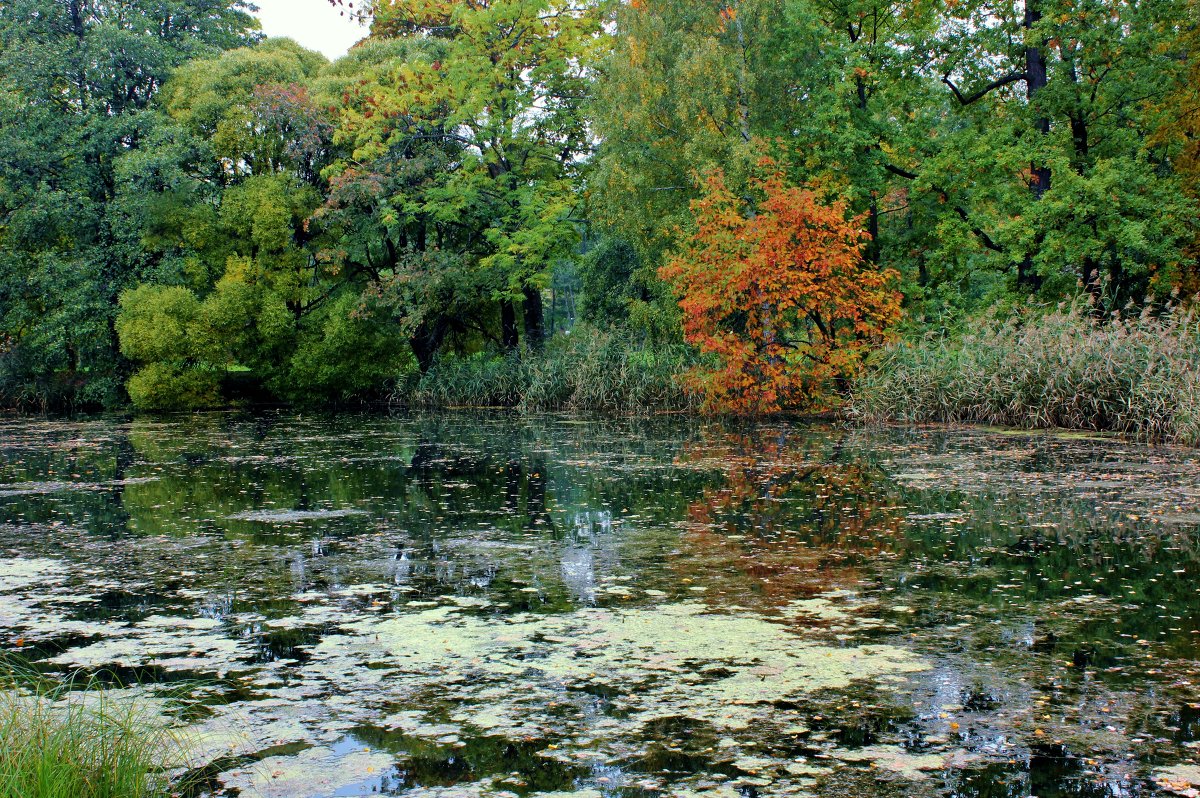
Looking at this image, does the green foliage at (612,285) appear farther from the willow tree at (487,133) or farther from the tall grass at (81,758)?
the tall grass at (81,758)

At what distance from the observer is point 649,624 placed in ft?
16.2

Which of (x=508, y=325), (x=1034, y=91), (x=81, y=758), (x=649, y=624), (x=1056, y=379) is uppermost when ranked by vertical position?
(x=1034, y=91)

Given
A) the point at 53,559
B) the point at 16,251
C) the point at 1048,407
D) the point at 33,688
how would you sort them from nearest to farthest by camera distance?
1. the point at 33,688
2. the point at 53,559
3. the point at 1048,407
4. the point at 16,251

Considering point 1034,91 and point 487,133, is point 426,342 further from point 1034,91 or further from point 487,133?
point 1034,91

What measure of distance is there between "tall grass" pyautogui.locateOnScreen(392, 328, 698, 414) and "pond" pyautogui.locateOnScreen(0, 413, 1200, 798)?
28.7 ft

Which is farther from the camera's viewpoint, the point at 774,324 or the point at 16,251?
the point at 16,251

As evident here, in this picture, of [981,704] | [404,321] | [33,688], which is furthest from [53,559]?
[404,321]

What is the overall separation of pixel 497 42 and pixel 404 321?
20.7ft

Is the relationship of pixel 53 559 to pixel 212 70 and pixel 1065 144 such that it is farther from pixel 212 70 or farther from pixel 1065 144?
pixel 212 70

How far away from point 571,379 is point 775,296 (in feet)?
16.3

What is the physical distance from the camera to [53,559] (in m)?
6.68

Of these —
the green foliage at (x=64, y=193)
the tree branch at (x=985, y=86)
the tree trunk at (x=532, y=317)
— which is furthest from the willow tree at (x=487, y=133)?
the tree branch at (x=985, y=86)

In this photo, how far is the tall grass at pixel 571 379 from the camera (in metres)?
19.0

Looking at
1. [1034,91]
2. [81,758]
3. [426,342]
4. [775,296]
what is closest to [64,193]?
[426,342]
